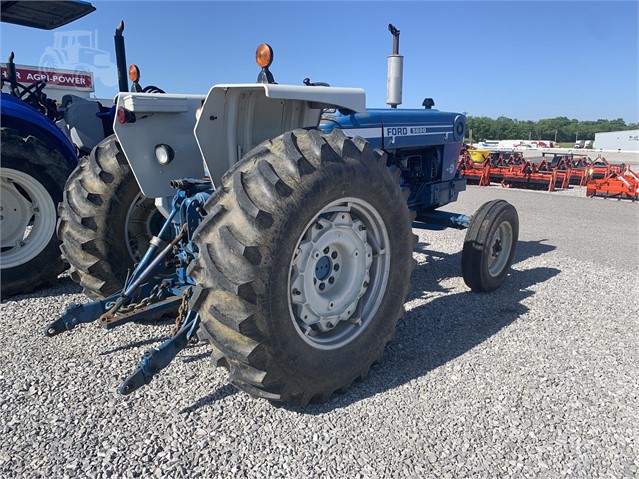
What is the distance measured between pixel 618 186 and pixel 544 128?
7753 centimetres

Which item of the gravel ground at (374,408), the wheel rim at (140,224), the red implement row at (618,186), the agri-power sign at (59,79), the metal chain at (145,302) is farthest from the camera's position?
the agri-power sign at (59,79)

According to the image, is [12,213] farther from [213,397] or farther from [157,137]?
[213,397]

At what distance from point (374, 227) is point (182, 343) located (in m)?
1.24

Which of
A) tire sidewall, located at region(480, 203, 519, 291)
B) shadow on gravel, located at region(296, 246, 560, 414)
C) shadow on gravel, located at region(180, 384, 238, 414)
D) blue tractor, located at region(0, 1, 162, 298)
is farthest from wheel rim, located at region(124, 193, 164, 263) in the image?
tire sidewall, located at region(480, 203, 519, 291)

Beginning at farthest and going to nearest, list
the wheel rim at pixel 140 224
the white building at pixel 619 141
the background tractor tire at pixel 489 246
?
1. the white building at pixel 619 141
2. the background tractor tire at pixel 489 246
3. the wheel rim at pixel 140 224

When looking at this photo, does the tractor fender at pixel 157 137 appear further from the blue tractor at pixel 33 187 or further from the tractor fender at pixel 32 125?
the tractor fender at pixel 32 125

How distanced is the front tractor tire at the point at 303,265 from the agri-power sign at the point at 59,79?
68.2 ft

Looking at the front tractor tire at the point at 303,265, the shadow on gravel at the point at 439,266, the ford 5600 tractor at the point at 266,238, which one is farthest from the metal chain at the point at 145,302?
the shadow on gravel at the point at 439,266

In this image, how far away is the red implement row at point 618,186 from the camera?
11.5 metres

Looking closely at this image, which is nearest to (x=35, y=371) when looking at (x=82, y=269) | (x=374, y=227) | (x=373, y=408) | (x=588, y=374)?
(x=82, y=269)

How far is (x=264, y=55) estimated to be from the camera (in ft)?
9.04

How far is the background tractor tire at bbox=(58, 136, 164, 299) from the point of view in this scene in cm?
325

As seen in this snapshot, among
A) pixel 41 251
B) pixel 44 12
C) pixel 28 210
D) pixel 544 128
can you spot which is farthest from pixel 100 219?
pixel 544 128

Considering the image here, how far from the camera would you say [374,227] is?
2.78 m
